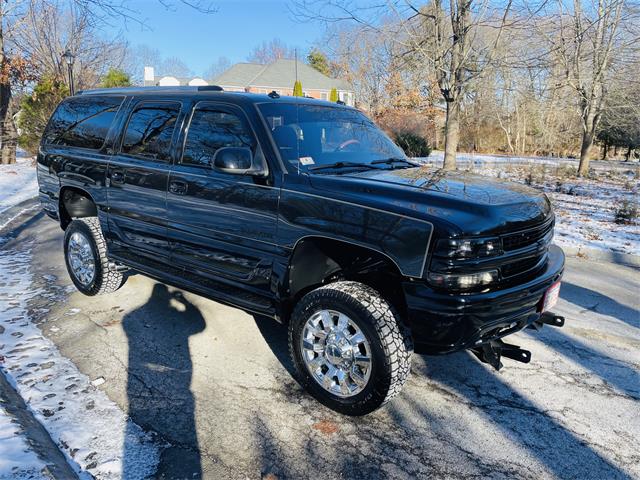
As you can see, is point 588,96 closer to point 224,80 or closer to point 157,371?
point 157,371

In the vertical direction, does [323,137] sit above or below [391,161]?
above

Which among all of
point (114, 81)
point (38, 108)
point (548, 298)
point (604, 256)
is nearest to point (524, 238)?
point (548, 298)

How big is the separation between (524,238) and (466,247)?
0.56 meters

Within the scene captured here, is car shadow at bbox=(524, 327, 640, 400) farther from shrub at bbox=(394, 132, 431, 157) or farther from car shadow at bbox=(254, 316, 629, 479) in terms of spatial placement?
shrub at bbox=(394, 132, 431, 157)

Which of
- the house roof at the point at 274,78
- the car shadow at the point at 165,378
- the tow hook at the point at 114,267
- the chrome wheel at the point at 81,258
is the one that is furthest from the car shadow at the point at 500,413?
the house roof at the point at 274,78

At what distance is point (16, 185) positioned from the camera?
12.3m

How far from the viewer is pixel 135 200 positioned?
4.18m

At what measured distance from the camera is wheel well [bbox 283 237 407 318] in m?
3.04

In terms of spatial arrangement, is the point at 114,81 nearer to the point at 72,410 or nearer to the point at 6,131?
the point at 6,131

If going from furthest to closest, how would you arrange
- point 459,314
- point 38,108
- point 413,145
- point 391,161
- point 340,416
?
point 413,145 → point 38,108 → point 391,161 → point 340,416 → point 459,314

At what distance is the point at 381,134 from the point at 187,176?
1782mm

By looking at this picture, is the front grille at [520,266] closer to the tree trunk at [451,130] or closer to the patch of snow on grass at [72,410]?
the patch of snow on grass at [72,410]

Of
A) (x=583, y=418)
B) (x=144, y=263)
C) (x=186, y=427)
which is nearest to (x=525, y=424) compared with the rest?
(x=583, y=418)

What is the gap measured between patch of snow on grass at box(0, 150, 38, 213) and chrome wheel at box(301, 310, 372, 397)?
8260mm
